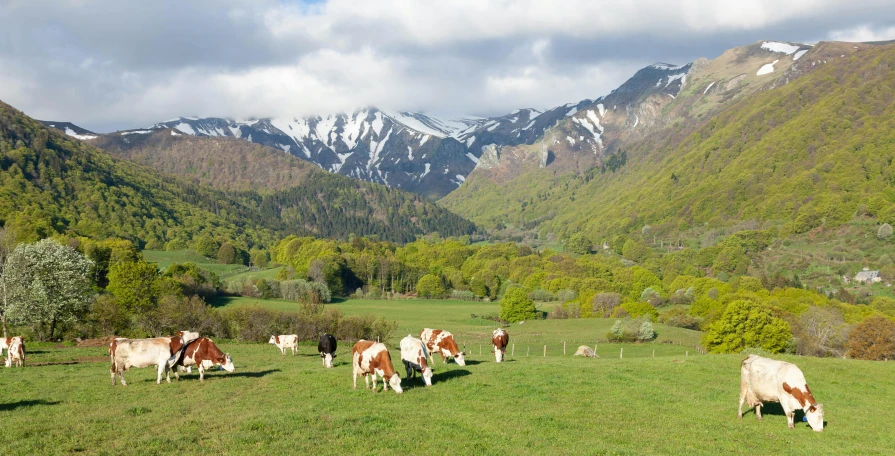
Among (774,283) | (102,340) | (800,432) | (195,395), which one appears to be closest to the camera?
(800,432)

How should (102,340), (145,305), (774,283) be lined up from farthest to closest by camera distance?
(774,283), (145,305), (102,340)

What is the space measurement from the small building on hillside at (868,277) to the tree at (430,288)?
13355cm

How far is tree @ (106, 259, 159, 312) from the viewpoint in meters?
73.9

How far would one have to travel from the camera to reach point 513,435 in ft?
58.4

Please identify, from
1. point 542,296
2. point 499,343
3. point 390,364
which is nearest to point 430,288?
point 542,296

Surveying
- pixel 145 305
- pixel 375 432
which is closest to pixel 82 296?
pixel 145 305

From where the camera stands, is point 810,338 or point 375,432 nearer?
point 375,432

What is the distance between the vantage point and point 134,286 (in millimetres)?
75500

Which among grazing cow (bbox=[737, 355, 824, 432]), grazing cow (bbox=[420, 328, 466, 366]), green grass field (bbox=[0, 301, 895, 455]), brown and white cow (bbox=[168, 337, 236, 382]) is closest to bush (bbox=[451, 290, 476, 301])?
grazing cow (bbox=[420, 328, 466, 366])

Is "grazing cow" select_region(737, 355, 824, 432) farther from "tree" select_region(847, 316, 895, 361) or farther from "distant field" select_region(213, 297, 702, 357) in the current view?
"tree" select_region(847, 316, 895, 361)

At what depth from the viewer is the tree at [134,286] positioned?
73.9 m

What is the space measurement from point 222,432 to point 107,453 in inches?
123

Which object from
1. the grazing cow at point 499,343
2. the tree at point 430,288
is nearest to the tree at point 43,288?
the grazing cow at point 499,343

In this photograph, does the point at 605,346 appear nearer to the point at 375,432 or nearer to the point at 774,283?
the point at 375,432
